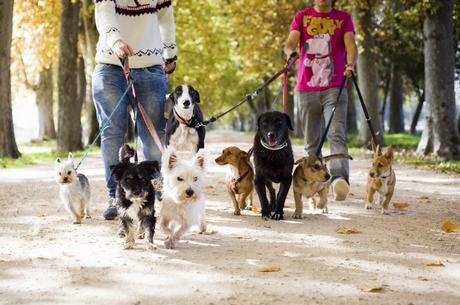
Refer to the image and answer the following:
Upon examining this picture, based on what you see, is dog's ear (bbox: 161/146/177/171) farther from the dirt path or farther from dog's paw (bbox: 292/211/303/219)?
dog's paw (bbox: 292/211/303/219)

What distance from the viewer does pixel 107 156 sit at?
7.71 metres

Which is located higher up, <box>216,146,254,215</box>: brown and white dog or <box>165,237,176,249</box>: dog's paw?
<box>216,146,254,215</box>: brown and white dog

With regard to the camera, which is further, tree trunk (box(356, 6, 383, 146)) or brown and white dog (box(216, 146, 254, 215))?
tree trunk (box(356, 6, 383, 146))

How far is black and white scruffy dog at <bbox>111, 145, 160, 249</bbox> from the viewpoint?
616cm


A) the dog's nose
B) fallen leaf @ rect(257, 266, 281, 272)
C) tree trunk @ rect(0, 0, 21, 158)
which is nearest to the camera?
fallen leaf @ rect(257, 266, 281, 272)

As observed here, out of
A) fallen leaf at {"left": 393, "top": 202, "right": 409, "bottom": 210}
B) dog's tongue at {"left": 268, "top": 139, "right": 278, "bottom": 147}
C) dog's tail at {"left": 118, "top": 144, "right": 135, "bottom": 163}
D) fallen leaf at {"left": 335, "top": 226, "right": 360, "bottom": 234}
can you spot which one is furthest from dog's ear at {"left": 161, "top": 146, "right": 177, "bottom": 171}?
fallen leaf at {"left": 393, "top": 202, "right": 409, "bottom": 210}

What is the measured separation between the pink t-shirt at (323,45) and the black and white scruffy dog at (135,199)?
3.78 meters

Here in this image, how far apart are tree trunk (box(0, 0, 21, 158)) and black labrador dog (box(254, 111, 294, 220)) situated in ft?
41.2

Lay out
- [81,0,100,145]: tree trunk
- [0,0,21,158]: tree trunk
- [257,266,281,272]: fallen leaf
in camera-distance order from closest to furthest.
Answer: [257,266,281,272]: fallen leaf → [0,0,21,158]: tree trunk → [81,0,100,145]: tree trunk

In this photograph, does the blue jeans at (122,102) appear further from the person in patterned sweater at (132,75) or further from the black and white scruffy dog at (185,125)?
the black and white scruffy dog at (185,125)

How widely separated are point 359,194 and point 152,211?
5.25 metres

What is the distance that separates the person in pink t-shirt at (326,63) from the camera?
367 inches

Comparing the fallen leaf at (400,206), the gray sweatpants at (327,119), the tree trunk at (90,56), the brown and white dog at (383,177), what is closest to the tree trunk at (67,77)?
the tree trunk at (90,56)

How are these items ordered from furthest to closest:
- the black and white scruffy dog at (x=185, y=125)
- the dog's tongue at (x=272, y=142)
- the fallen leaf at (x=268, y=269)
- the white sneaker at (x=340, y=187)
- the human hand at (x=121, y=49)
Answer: the white sneaker at (x=340, y=187), the black and white scruffy dog at (x=185, y=125), the dog's tongue at (x=272, y=142), the human hand at (x=121, y=49), the fallen leaf at (x=268, y=269)
